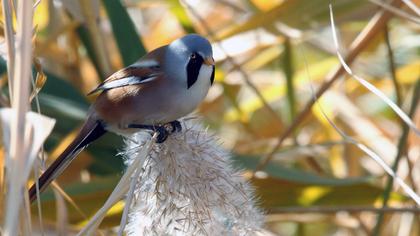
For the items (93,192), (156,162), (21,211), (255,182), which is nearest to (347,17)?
(255,182)

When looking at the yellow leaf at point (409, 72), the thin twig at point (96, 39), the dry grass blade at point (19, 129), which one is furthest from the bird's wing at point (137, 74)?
the yellow leaf at point (409, 72)

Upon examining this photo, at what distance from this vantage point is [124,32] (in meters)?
2.87

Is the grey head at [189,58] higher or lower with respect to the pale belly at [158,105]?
higher

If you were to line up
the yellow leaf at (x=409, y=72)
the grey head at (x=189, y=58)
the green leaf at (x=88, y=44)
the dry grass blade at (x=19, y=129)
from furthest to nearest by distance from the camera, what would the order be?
the yellow leaf at (x=409, y=72), the green leaf at (x=88, y=44), the grey head at (x=189, y=58), the dry grass blade at (x=19, y=129)

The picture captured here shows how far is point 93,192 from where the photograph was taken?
278 cm

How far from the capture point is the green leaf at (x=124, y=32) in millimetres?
2814

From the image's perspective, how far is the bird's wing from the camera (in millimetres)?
2535

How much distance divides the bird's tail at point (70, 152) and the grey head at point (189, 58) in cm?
30

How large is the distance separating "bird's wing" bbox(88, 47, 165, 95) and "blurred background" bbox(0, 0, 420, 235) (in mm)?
222

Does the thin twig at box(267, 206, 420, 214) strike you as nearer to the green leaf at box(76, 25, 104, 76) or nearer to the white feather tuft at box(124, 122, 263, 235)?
the white feather tuft at box(124, 122, 263, 235)

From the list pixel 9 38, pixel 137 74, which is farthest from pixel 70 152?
pixel 9 38

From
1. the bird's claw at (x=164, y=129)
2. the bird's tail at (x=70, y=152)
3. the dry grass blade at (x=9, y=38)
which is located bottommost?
the bird's tail at (x=70, y=152)

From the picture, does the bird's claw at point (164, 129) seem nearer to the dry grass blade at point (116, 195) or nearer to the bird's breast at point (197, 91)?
the bird's breast at point (197, 91)

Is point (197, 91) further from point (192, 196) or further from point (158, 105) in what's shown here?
point (192, 196)
